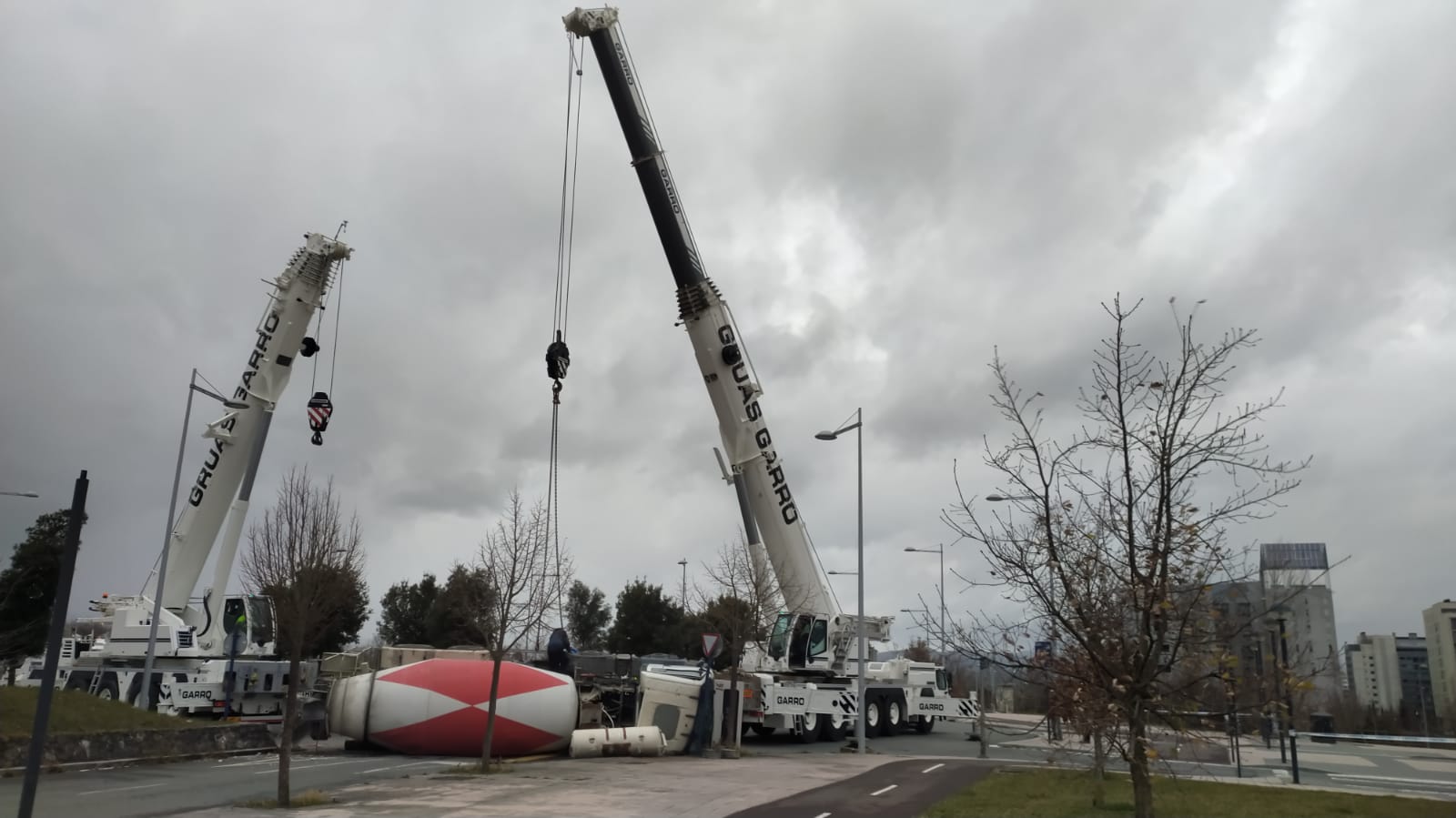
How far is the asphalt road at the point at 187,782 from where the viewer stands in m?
13.3

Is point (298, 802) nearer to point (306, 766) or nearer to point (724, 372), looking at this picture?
point (306, 766)

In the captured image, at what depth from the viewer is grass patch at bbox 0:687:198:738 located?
17844 millimetres

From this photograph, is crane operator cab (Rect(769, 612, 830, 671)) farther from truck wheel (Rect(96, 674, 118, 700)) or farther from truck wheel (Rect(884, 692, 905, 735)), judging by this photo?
truck wheel (Rect(96, 674, 118, 700))

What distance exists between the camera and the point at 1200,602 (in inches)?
318

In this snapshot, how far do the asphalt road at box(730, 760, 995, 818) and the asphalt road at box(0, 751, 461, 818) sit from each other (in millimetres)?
7509

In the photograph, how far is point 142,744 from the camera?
19.0 m

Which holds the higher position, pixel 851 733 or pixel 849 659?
pixel 849 659

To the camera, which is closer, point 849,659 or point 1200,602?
point 1200,602

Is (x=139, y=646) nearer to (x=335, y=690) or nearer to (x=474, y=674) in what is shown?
(x=335, y=690)

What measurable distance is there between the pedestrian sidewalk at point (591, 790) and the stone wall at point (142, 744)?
635 centimetres

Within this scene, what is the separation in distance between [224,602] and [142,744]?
868cm

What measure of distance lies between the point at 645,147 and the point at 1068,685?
744 inches

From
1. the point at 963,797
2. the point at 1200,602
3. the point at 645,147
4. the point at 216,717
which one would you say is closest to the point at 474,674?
the point at 216,717

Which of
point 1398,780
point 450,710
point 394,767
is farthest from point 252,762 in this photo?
point 1398,780
